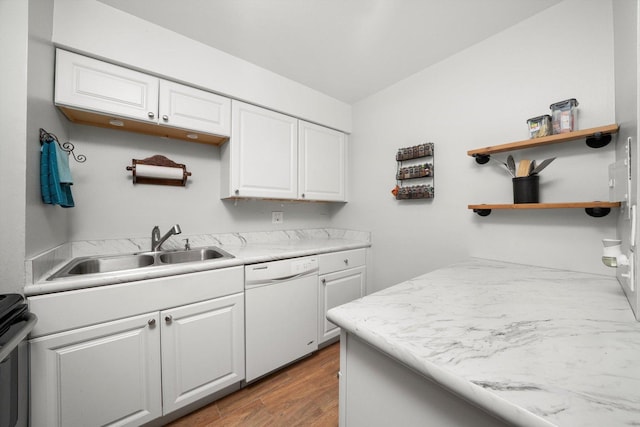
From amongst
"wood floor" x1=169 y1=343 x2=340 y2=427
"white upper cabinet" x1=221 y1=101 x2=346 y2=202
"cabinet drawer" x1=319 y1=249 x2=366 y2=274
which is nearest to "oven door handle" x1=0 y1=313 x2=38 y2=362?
"wood floor" x1=169 y1=343 x2=340 y2=427

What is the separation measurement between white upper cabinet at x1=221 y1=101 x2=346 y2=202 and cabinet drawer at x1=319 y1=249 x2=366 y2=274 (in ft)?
1.98

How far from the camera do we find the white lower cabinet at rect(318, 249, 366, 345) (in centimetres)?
191

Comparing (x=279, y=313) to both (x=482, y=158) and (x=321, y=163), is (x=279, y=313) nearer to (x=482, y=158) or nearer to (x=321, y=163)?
(x=321, y=163)

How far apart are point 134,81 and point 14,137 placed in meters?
0.70

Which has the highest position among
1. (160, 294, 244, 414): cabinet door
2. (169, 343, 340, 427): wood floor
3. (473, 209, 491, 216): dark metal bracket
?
(473, 209, 491, 216): dark metal bracket

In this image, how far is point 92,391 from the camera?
3.52 feet

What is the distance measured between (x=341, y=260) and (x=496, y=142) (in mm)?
1403

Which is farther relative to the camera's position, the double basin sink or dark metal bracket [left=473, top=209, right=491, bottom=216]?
dark metal bracket [left=473, top=209, right=491, bottom=216]

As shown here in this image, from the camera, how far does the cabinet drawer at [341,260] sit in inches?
75.3

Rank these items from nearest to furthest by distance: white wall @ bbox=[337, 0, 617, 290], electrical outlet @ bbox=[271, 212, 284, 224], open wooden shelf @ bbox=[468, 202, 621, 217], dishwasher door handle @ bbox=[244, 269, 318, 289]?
open wooden shelf @ bbox=[468, 202, 621, 217], white wall @ bbox=[337, 0, 617, 290], dishwasher door handle @ bbox=[244, 269, 318, 289], electrical outlet @ bbox=[271, 212, 284, 224]

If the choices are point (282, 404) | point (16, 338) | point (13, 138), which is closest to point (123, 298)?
point (16, 338)

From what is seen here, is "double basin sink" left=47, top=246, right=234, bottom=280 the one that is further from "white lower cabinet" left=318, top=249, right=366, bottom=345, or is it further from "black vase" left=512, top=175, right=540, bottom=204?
"black vase" left=512, top=175, right=540, bottom=204

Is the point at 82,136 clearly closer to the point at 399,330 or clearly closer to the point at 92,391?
the point at 92,391

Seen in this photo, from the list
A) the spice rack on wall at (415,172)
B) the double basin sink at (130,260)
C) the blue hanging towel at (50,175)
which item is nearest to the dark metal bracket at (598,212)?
the spice rack on wall at (415,172)
